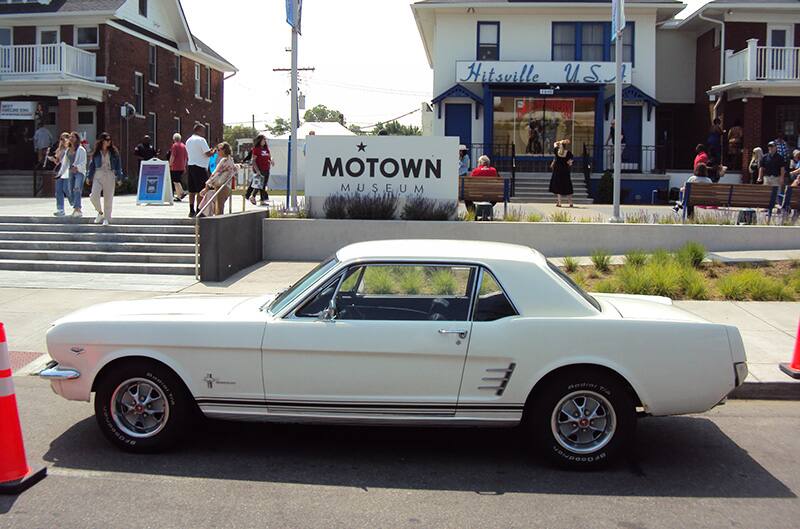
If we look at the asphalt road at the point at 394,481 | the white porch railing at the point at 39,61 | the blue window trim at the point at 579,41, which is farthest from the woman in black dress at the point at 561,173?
→ the white porch railing at the point at 39,61

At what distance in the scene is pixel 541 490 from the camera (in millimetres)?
5074

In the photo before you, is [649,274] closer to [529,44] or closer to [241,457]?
[241,457]

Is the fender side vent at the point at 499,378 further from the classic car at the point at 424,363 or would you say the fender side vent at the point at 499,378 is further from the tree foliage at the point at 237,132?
the tree foliage at the point at 237,132

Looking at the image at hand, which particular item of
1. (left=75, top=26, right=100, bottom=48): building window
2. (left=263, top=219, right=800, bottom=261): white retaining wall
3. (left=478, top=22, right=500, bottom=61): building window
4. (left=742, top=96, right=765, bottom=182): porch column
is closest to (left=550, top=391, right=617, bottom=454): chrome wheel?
(left=263, top=219, right=800, bottom=261): white retaining wall

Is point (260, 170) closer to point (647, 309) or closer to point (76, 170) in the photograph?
point (76, 170)

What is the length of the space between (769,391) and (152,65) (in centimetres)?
3182

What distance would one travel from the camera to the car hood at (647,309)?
18.3 feet

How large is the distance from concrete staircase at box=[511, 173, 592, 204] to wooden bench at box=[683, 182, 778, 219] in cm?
871

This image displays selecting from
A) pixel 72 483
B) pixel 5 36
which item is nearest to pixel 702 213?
pixel 72 483

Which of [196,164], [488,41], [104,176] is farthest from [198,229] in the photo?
[488,41]

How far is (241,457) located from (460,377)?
1611 millimetres

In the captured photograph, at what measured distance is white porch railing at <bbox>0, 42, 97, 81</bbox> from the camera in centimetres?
2839

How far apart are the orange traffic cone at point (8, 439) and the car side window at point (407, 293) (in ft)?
6.65

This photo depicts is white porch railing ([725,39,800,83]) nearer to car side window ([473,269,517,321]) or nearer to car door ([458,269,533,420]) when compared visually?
car side window ([473,269,517,321])
